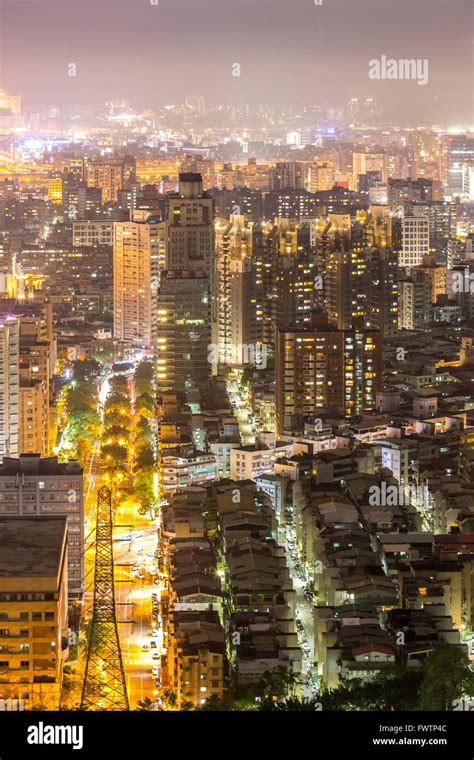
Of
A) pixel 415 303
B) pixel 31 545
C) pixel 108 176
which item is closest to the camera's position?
pixel 31 545

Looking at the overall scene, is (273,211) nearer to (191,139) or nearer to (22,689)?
(191,139)

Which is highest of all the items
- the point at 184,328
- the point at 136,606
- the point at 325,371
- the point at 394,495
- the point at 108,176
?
the point at 108,176

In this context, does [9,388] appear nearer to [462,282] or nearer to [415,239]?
[462,282]

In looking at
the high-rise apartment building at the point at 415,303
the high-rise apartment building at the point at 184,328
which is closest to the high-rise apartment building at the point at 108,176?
the high-rise apartment building at the point at 415,303

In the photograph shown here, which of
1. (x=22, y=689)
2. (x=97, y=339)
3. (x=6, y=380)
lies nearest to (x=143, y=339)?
(x=97, y=339)

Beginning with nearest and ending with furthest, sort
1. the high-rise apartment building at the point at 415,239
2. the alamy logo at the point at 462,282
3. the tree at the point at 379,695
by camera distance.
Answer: the tree at the point at 379,695 → the alamy logo at the point at 462,282 → the high-rise apartment building at the point at 415,239

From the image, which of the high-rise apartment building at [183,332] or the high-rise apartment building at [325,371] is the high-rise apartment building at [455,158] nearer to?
the high-rise apartment building at [183,332]

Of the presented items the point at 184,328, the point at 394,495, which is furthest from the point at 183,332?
the point at 394,495
